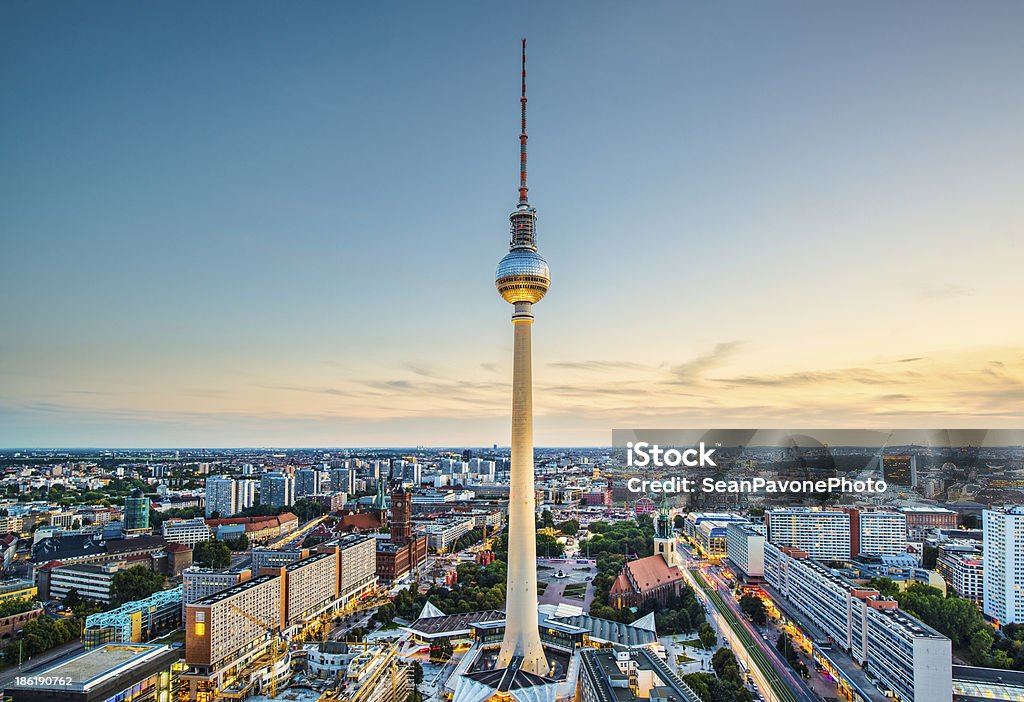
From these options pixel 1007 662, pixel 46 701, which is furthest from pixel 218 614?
pixel 1007 662

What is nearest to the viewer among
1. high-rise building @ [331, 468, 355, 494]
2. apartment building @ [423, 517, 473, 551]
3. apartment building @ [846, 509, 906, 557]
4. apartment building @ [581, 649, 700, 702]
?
apartment building @ [581, 649, 700, 702]

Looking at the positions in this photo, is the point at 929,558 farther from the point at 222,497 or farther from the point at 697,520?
the point at 222,497

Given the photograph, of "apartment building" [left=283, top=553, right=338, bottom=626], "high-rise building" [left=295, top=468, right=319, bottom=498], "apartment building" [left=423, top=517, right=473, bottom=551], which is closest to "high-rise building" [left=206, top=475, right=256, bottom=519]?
"high-rise building" [left=295, top=468, right=319, bottom=498]

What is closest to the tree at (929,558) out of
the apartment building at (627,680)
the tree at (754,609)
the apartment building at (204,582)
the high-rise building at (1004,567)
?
the high-rise building at (1004,567)

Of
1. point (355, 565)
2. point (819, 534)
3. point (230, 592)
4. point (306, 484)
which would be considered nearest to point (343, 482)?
point (306, 484)

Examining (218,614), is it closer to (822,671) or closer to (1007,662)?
(822,671)

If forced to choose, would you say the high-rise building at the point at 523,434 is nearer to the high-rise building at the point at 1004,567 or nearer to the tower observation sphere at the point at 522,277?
the tower observation sphere at the point at 522,277

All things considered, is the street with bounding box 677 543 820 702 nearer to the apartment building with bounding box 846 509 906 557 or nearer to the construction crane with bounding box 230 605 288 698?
the apartment building with bounding box 846 509 906 557
